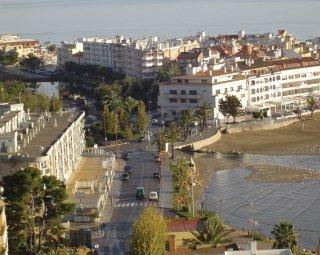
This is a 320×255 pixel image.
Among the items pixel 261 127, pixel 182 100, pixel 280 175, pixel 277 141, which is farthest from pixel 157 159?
pixel 182 100

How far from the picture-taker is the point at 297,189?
2925 centimetres

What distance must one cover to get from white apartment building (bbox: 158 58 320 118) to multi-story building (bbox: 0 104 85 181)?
13437 millimetres

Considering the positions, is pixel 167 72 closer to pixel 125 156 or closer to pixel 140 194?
pixel 125 156

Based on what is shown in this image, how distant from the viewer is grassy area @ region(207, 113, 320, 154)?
37.9 metres

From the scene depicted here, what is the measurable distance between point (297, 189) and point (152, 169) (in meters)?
5.62

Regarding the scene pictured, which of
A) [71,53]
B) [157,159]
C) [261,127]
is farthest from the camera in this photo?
[71,53]

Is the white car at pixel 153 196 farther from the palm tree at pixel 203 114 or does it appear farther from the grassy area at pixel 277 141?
the palm tree at pixel 203 114

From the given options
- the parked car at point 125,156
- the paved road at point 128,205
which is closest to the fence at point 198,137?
the paved road at point 128,205

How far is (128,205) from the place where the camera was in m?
25.2

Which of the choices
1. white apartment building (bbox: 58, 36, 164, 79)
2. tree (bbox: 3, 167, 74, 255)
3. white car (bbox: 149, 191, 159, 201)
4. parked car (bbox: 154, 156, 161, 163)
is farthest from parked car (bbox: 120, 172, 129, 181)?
white apartment building (bbox: 58, 36, 164, 79)

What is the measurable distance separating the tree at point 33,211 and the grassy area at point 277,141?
1944 cm

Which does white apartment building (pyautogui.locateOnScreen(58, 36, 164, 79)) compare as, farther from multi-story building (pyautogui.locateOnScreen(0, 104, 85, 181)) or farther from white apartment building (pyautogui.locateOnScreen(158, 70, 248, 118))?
multi-story building (pyautogui.locateOnScreen(0, 104, 85, 181))

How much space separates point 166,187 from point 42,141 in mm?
4494

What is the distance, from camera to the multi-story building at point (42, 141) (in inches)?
962
